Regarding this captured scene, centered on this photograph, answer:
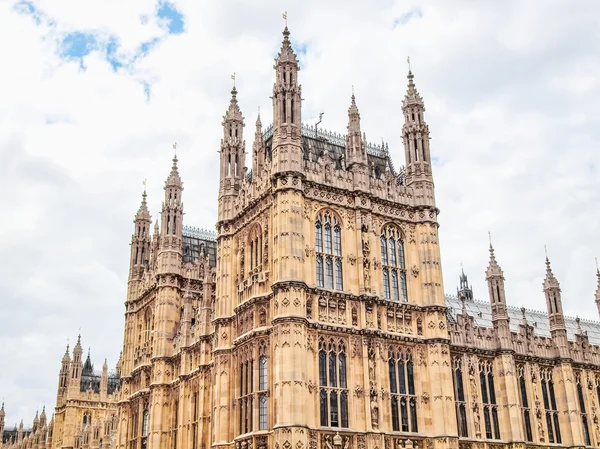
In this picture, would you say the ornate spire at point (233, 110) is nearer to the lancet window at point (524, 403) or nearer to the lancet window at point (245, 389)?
the lancet window at point (245, 389)

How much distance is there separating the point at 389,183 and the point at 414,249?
4880 millimetres

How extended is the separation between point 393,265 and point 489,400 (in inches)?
459

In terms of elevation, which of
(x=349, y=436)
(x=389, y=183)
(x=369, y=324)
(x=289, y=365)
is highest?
(x=389, y=183)

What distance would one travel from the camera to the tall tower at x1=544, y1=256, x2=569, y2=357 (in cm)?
5619

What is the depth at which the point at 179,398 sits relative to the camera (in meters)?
58.8

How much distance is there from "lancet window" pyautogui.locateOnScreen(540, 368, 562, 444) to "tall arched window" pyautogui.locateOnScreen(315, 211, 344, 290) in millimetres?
18780

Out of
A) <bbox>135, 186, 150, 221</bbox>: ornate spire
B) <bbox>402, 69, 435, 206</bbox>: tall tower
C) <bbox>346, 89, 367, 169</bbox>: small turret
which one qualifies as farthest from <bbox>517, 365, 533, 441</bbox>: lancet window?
<bbox>135, 186, 150, 221</bbox>: ornate spire

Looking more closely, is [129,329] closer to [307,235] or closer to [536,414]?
[307,235]

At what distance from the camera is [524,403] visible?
174 ft

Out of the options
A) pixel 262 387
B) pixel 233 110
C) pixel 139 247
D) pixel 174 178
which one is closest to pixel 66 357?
pixel 139 247

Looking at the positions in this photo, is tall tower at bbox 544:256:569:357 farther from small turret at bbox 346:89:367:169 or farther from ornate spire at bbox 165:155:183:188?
ornate spire at bbox 165:155:183:188

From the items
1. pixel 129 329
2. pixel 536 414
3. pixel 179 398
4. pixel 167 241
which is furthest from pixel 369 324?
pixel 129 329

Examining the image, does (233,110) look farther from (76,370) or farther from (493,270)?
(76,370)

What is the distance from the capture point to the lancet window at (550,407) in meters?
53.5
